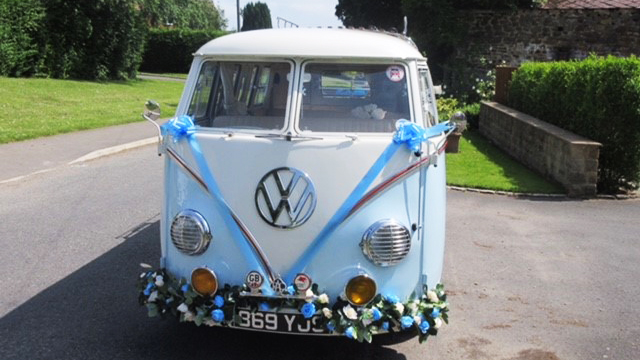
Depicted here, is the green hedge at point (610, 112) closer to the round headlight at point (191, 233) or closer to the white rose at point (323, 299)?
the white rose at point (323, 299)

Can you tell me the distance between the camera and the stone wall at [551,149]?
10.2 m

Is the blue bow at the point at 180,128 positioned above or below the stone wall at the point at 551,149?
above

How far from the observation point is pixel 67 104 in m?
22.1

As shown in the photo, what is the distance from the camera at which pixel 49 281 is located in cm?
596

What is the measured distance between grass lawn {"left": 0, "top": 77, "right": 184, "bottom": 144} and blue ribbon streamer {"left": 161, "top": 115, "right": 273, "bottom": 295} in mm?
10338

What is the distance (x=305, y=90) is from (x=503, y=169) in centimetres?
869

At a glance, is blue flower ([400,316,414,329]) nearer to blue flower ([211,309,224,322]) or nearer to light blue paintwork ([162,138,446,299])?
light blue paintwork ([162,138,446,299])

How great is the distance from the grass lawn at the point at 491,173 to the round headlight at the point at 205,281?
24.8ft

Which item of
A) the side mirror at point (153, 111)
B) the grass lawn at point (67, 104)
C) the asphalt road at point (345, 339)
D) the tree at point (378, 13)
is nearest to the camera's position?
the asphalt road at point (345, 339)

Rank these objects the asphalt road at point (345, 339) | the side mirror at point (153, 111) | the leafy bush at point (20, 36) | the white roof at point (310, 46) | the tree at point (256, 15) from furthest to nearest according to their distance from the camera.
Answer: the tree at point (256, 15)
the leafy bush at point (20, 36)
the side mirror at point (153, 111)
the asphalt road at point (345, 339)
the white roof at point (310, 46)

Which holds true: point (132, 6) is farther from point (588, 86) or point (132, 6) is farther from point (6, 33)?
point (588, 86)

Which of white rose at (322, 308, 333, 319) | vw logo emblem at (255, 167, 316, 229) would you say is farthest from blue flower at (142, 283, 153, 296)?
white rose at (322, 308, 333, 319)

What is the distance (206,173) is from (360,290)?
1236mm

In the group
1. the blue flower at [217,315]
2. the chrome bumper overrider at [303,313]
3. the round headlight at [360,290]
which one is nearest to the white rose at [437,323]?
Answer: the chrome bumper overrider at [303,313]
